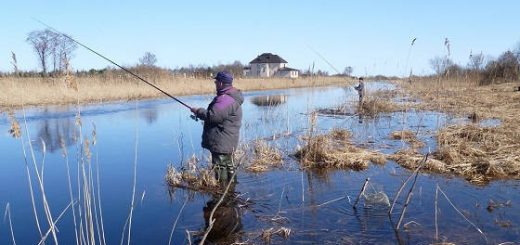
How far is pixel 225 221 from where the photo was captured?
4.70 meters

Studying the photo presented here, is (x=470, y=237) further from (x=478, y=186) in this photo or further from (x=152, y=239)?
(x=152, y=239)

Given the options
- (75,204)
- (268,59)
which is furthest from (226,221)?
(268,59)

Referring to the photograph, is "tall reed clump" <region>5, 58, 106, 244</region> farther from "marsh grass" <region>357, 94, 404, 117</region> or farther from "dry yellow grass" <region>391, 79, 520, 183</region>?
"marsh grass" <region>357, 94, 404, 117</region>

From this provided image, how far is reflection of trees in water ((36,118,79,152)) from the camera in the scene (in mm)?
9523

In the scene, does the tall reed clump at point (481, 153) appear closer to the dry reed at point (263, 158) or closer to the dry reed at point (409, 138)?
the dry reed at point (409, 138)

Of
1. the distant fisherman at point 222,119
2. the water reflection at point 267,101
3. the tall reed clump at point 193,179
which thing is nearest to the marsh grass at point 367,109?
the water reflection at point 267,101

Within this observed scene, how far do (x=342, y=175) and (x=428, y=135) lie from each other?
451 centimetres

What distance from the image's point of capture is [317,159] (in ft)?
24.8

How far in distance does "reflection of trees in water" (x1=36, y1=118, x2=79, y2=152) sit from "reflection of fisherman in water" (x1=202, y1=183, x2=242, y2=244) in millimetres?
4719

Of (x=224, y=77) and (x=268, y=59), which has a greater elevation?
(x=268, y=59)

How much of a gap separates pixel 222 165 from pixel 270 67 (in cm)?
8973

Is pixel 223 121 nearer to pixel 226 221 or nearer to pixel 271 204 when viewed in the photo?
pixel 271 204

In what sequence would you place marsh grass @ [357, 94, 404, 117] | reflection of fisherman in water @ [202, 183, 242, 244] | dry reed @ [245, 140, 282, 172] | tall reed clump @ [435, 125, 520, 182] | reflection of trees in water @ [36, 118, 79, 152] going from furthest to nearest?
marsh grass @ [357, 94, 404, 117] → reflection of trees in water @ [36, 118, 79, 152] → dry reed @ [245, 140, 282, 172] → tall reed clump @ [435, 125, 520, 182] → reflection of fisherman in water @ [202, 183, 242, 244]

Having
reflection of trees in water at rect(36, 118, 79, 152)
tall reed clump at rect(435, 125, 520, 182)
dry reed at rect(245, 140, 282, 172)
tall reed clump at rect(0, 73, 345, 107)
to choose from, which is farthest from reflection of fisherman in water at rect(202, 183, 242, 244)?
tall reed clump at rect(0, 73, 345, 107)
